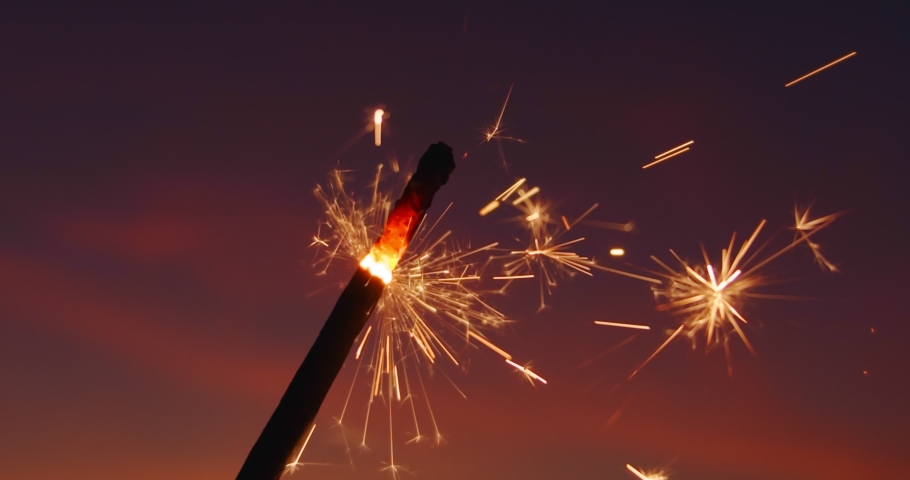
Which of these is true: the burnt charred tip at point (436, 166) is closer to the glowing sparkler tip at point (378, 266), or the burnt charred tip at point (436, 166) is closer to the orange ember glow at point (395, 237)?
the orange ember glow at point (395, 237)

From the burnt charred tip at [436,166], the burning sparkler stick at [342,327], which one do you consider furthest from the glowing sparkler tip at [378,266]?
the burnt charred tip at [436,166]

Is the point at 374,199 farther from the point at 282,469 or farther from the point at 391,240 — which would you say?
the point at 282,469

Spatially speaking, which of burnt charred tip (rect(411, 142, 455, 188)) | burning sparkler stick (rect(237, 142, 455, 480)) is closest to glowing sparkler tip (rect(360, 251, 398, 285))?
burning sparkler stick (rect(237, 142, 455, 480))

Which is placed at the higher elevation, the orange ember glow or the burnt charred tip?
the burnt charred tip

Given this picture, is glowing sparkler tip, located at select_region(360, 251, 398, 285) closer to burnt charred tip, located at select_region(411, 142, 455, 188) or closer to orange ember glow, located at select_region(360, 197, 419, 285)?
orange ember glow, located at select_region(360, 197, 419, 285)

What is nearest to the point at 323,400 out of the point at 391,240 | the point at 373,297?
the point at 373,297

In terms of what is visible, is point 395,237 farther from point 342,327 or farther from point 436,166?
point 342,327

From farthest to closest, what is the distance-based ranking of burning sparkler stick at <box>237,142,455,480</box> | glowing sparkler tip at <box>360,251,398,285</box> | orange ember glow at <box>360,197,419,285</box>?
orange ember glow at <box>360,197,419,285</box>, glowing sparkler tip at <box>360,251,398,285</box>, burning sparkler stick at <box>237,142,455,480</box>
